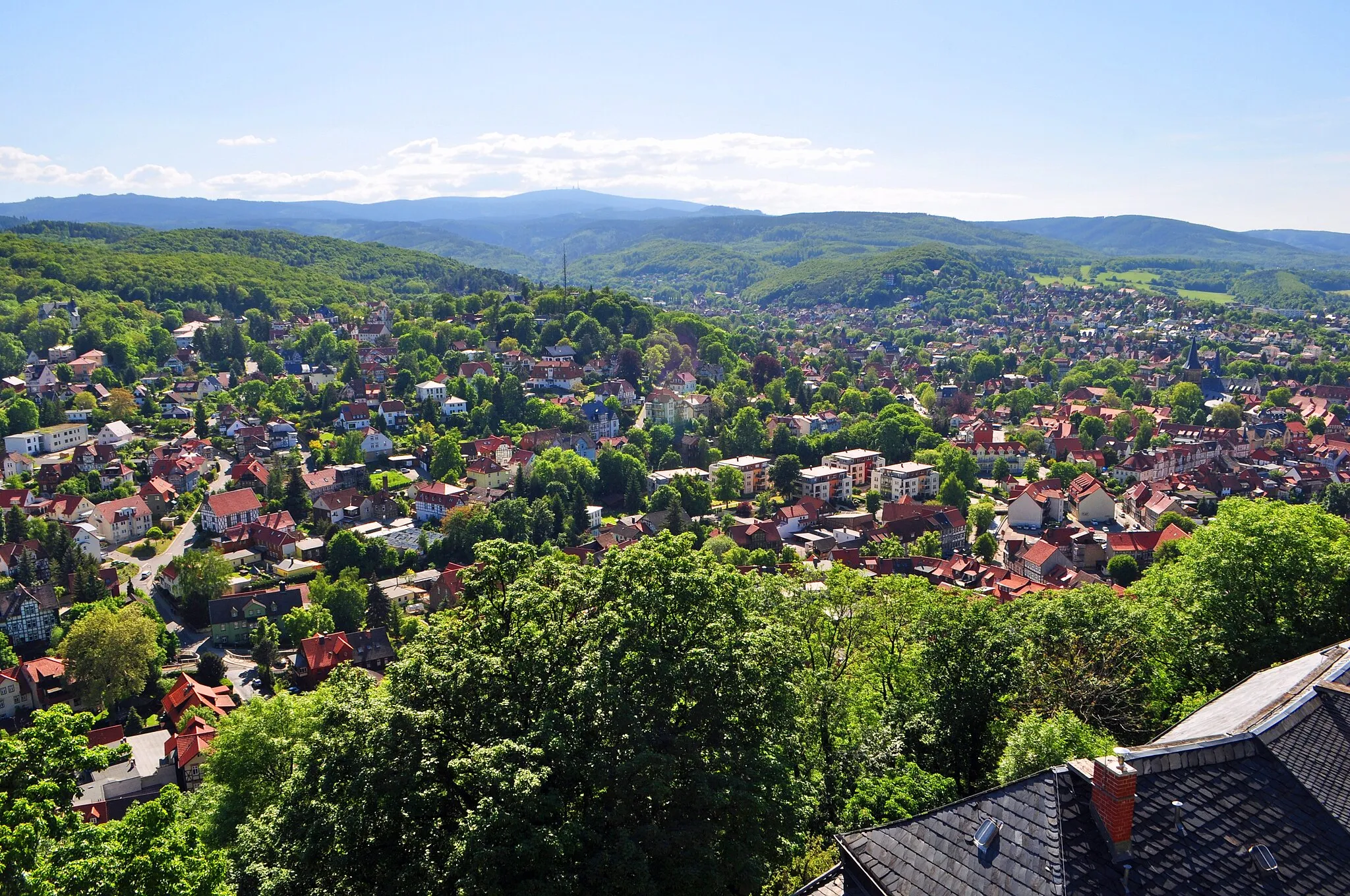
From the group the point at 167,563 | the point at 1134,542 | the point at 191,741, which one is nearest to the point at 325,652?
the point at 191,741

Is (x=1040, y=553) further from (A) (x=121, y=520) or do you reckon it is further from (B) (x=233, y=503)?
(A) (x=121, y=520)

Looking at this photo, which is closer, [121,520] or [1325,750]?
[1325,750]

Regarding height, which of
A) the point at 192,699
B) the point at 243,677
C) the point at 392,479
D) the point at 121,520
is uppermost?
the point at 392,479

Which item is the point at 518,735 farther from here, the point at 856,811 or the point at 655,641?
the point at 856,811

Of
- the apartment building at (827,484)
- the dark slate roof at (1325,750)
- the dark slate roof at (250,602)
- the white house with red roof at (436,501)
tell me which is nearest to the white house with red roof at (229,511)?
the white house with red roof at (436,501)

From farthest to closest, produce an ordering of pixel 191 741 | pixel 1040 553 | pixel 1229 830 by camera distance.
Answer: pixel 1040 553, pixel 191 741, pixel 1229 830

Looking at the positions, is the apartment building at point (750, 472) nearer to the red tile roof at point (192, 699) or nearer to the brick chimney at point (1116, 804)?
the red tile roof at point (192, 699)

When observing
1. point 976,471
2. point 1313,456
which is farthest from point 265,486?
point 1313,456
